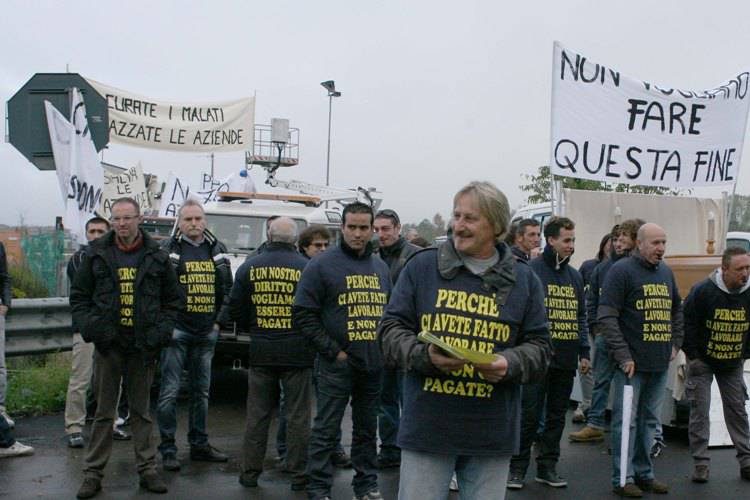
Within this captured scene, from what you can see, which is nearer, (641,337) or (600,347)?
(641,337)

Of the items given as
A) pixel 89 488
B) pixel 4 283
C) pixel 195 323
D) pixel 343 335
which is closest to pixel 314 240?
pixel 195 323

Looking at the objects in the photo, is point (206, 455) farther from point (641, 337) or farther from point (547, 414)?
point (641, 337)

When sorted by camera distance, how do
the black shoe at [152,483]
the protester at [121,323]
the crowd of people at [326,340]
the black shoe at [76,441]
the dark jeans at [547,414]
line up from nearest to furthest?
the crowd of people at [326,340] → the protester at [121,323] → the black shoe at [152,483] → the dark jeans at [547,414] → the black shoe at [76,441]

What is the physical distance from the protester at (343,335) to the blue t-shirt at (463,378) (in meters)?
2.25

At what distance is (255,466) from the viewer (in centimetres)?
640

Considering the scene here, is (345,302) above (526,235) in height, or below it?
below

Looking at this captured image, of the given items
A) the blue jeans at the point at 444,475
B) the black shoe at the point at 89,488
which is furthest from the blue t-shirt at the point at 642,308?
the black shoe at the point at 89,488

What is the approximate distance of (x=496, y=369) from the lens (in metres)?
3.34

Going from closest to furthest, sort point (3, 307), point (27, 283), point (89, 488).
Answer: point (89, 488) < point (3, 307) < point (27, 283)

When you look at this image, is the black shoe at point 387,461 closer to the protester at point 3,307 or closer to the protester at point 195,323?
the protester at point 195,323

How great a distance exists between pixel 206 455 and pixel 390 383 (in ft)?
5.43

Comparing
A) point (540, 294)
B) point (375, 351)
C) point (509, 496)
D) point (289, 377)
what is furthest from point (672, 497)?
point (540, 294)

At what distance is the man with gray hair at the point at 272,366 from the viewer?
637 centimetres

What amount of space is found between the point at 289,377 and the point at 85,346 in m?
2.25
